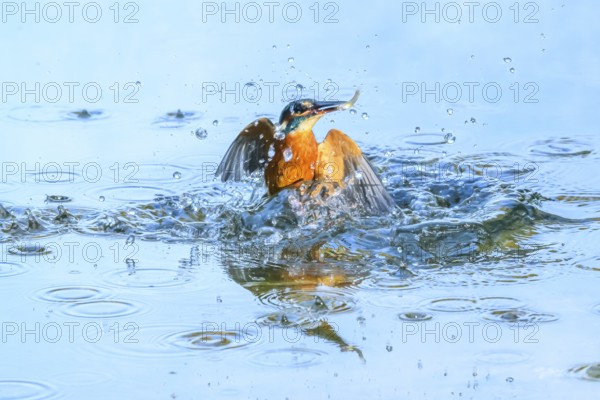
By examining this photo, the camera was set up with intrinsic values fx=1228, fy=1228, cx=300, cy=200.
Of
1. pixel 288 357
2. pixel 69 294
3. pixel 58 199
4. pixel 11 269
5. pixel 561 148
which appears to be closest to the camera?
pixel 288 357

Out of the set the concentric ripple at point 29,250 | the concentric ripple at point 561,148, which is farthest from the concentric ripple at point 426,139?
the concentric ripple at point 29,250

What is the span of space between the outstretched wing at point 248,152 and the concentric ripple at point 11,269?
1.83 metres

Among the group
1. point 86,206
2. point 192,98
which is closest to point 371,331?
point 86,206

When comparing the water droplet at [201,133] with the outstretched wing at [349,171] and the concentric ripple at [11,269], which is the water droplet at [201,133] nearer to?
the outstretched wing at [349,171]

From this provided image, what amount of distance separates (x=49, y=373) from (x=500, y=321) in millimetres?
1792

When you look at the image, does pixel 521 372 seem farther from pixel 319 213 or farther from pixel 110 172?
pixel 110 172

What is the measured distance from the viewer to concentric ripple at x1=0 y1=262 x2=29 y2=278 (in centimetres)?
561

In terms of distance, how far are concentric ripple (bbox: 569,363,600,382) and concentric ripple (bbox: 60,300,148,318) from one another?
5.86 ft

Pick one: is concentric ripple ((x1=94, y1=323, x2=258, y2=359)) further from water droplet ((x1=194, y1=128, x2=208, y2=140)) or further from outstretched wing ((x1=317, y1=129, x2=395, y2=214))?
water droplet ((x1=194, y1=128, x2=208, y2=140))

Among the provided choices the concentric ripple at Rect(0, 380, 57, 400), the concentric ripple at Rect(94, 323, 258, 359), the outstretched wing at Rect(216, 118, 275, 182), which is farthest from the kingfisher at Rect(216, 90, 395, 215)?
the concentric ripple at Rect(0, 380, 57, 400)

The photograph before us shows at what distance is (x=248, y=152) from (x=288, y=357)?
2.86 m

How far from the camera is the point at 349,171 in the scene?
6961 millimetres

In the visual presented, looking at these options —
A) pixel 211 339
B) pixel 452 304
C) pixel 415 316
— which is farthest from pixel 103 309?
pixel 452 304

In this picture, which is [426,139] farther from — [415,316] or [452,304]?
[415,316]
